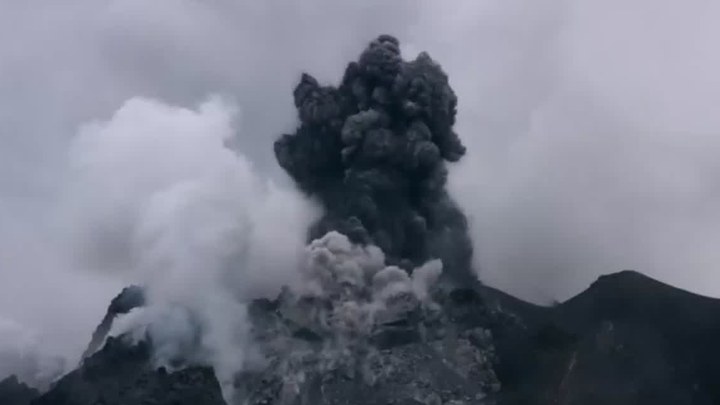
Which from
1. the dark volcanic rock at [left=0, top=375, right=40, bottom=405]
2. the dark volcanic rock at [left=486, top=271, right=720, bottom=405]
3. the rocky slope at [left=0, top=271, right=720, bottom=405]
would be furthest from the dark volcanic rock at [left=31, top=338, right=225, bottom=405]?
the dark volcanic rock at [left=486, top=271, right=720, bottom=405]

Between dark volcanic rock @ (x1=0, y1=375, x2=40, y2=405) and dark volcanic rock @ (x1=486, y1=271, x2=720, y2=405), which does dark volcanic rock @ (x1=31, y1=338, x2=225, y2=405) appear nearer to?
dark volcanic rock @ (x1=0, y1=375, x2=40, y2=405)

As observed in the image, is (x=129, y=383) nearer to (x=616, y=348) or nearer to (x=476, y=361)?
(x=476, y=361)

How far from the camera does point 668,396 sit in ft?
305

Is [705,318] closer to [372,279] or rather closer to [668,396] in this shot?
[668,396]

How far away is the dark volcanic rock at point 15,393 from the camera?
370ft

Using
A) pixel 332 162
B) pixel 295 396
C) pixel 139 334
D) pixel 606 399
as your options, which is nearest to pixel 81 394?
pixel 139 334

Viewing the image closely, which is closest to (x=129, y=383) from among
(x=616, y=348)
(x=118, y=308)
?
(x=118, y=308)

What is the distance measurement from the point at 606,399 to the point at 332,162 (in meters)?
32.1

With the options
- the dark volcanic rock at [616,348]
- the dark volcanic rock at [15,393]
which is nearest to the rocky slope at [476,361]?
the dark volcanic rock at [616,348]

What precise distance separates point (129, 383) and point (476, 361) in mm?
27993

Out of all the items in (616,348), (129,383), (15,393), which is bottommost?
(129,383)

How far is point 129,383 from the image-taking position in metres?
94.8

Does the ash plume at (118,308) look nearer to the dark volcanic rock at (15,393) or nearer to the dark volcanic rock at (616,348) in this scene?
the dark volcanic rock at (15,393)

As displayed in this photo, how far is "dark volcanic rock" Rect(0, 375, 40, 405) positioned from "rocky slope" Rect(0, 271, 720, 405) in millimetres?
13067
